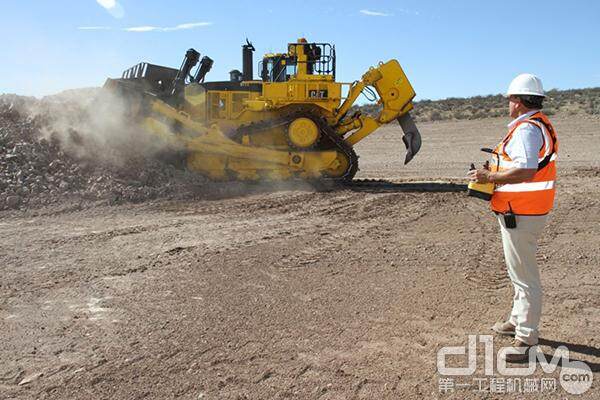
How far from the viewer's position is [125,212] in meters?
10.2

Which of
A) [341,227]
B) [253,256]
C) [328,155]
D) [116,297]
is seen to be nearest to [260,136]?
[328,155]

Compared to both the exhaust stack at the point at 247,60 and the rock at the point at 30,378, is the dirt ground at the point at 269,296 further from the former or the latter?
the exhaust stack at the point at 247,60

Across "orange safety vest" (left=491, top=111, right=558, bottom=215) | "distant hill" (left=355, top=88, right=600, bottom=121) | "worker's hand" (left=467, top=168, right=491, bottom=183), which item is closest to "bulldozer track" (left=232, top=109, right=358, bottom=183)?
"worker's hand" (left=467, top=168, right=491, bottom=183)

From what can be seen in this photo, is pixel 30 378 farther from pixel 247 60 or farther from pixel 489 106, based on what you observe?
pixel 489 106

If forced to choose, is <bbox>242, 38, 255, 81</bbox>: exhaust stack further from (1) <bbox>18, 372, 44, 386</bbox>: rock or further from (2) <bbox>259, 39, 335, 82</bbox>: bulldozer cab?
(1) <bbox>18, 372, 44, 386</bbox>: rock

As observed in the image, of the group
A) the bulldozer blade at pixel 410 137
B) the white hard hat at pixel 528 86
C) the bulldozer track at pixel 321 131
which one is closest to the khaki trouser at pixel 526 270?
the white hard hat at pixel 528 86

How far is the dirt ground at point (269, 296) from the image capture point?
4.00m

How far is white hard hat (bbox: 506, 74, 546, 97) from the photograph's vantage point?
4.07 m

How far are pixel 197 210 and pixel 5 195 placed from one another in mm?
3663

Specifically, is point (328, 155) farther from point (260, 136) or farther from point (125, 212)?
point (125, 212)

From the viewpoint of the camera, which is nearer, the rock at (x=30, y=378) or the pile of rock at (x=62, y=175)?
the rock at (x=30, y=378)

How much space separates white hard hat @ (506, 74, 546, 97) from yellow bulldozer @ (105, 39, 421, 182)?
8.89m

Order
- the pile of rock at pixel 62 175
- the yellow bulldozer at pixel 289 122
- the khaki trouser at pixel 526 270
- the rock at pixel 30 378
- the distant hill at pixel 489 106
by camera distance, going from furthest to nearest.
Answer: the distant hill at pixel 489 106 → the yellow bulldozer at pixel 289 122 → the pile of rock at pixel 62 175 → the khaki trouser at pixel 526 270 → the rock at pixel 30 378

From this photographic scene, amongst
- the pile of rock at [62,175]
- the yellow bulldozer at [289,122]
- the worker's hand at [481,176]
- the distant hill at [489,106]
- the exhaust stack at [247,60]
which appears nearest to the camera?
the worker's hand at [481,176]
